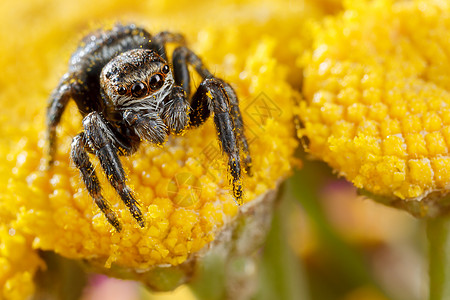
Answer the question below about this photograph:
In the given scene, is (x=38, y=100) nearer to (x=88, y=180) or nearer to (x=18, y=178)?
(x=18, y=178)

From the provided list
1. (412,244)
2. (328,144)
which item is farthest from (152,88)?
(412,244)

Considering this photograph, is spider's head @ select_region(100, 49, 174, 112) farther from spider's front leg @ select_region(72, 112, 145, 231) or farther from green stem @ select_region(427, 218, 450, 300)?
green stem @ select_region(427, 218, 450, 300)

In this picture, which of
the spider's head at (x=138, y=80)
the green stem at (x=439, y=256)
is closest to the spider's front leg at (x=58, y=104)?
the spider's head at (x=138, y=80)

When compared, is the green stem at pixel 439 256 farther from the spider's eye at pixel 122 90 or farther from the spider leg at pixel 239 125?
the spider's eye at pixel 122 90

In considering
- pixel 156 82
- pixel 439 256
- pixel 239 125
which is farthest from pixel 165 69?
pixel 439 256

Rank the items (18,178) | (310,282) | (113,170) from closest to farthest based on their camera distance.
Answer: (113,170)
(18,178)
(310,282)

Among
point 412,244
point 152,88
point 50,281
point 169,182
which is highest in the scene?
point 152,88
